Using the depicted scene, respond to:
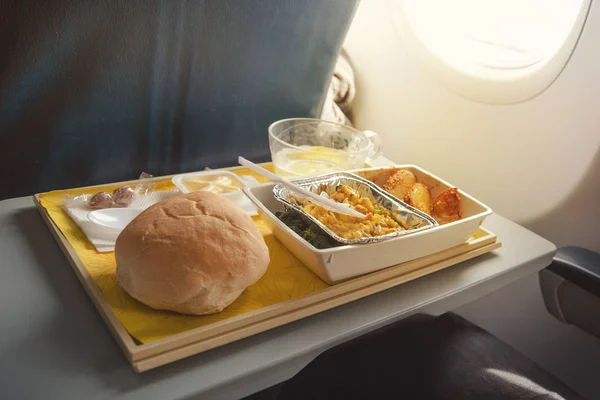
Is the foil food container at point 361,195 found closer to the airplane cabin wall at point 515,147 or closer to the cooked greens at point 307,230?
the cooked greens at point 307,230

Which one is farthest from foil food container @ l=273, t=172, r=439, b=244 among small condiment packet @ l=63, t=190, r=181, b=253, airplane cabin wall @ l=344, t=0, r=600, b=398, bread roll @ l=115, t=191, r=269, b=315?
airplane cabin wall @ l=344, t=0, r=600, b=398

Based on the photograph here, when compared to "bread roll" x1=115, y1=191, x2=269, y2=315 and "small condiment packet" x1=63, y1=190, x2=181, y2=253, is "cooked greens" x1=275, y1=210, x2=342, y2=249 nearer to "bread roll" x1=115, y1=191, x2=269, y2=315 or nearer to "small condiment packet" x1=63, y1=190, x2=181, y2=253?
"bread roll" x1=115, y1=191, x2=269, y2=315

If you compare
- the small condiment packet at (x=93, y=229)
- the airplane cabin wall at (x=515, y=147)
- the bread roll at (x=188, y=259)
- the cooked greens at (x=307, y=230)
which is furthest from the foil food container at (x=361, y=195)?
the airplane cabin wall at (x=515, y=147)

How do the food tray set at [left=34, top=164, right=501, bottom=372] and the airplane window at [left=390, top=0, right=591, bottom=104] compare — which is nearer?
the food tray set at [left=34, top=164, right=501, bottom=372]

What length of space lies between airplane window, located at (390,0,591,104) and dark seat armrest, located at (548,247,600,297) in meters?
0.39

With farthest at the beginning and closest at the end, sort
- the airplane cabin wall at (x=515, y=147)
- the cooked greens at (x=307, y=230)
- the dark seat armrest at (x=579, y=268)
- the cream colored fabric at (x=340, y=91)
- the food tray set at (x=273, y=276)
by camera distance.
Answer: the cream colored fabric at (x=340, y=91) → the airplane cabin wall at (x=515, y=147) → the dark seat armrest at (x=579, y=268) → the cooked greens at (x=307, y=230) → the food tray set at (x=273, y=276)

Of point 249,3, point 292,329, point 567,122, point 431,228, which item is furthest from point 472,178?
point 292,329

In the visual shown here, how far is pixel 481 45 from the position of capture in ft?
4.68

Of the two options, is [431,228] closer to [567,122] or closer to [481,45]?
[567,122]

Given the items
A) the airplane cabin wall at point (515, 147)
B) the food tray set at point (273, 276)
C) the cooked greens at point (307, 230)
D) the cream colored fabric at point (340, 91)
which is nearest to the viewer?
the food tray set at point (273, 276)

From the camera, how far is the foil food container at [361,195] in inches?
31.5

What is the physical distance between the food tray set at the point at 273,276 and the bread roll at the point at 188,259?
3 centimetres

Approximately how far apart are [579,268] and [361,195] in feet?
1.45

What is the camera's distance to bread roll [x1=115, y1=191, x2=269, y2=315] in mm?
662
